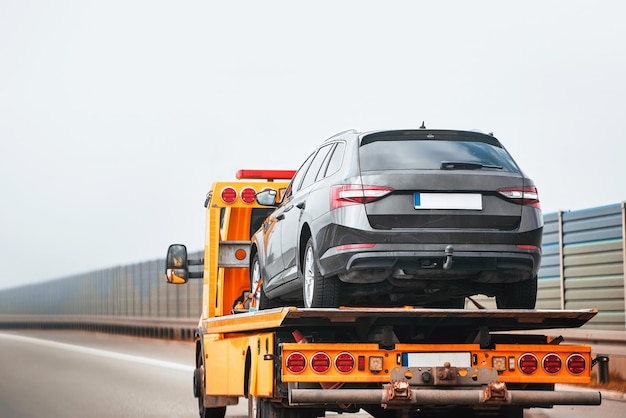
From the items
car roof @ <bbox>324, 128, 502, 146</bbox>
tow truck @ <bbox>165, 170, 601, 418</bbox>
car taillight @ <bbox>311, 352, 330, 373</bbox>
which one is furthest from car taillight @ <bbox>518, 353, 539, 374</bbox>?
car roof @ <bbox>324, 128, 502, 146</bbox>

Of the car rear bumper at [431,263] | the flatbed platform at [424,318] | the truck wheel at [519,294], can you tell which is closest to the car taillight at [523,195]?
the car rear bumper at [431,263]

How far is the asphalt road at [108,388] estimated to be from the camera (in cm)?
1392

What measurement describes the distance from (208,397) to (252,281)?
1283mm

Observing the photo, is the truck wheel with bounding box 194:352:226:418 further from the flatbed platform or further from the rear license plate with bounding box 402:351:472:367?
the rear license plate with bounding box 402:351:472:367

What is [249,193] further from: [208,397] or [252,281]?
[208,397]

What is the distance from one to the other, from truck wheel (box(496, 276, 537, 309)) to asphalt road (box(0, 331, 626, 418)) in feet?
11.2

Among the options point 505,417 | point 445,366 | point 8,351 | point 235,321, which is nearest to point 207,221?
point 235,321

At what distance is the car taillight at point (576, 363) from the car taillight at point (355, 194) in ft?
5.65

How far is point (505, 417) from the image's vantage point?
988 centimetres

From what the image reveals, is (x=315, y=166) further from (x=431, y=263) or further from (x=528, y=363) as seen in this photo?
(x=528, y=363)

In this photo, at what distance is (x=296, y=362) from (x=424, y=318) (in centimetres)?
99

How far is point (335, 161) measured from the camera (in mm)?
9680

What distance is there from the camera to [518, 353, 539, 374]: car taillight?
28.2 feet

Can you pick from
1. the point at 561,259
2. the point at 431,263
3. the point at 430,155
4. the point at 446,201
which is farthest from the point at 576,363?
the point at 561,259
